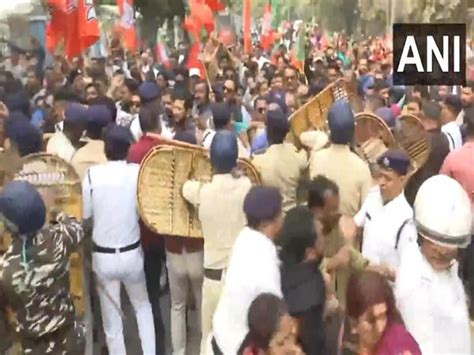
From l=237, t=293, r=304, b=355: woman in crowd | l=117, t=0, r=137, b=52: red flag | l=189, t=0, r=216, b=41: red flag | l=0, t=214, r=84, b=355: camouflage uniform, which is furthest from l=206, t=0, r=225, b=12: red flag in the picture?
l=237, t=293, r=304, b=355: woman in crowd

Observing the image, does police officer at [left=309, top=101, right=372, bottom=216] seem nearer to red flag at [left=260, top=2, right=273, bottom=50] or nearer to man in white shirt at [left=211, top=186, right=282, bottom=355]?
man in white shirt at [left=211, top=186, right=282, bottom=355]

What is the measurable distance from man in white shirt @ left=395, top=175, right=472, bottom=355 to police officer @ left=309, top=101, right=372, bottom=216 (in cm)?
112

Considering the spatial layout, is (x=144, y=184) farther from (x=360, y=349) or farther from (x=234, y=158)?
(x=360, y=349)

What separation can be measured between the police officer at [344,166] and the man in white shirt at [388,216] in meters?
0.23

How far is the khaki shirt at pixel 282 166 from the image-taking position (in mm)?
4539

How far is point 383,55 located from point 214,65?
2.11m

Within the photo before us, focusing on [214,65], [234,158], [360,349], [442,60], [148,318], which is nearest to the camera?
[360,349]

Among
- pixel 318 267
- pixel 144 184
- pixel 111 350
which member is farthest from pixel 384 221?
pixel 111 350

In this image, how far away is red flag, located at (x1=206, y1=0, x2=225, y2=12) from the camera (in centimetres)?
752

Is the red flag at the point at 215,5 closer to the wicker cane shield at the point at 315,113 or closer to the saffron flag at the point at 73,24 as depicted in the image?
the saffron flag at the point at 73,24

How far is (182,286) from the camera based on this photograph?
15.1 ft

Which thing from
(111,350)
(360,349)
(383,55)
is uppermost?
(383,55)

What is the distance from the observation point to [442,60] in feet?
16.5

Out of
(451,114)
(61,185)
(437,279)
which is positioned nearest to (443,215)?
(437,279)
